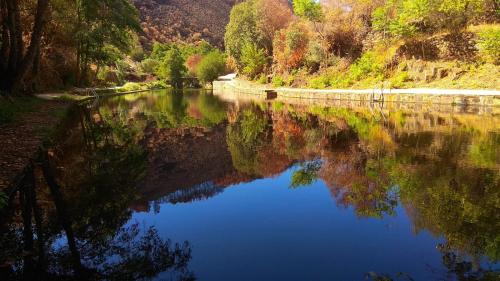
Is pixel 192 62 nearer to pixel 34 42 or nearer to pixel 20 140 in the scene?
pixel 34 42

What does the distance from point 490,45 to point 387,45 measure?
425 inches

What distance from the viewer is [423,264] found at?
18.5ft

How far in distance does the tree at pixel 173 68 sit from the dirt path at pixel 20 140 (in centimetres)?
6801

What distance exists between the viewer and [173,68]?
8519 centimetres

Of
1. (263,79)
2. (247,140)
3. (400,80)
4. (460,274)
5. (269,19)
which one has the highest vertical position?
(269,19)

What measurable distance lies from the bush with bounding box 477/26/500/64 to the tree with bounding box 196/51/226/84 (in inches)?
2123

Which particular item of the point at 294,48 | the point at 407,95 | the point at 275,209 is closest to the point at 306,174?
the point at 275,209

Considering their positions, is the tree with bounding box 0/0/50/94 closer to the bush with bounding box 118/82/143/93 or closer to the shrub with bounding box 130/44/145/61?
the bush with bounding box 118/82/143/93

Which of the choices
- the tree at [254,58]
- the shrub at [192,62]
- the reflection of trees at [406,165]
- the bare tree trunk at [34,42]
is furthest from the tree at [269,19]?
the bare tree trunk at [34,42]

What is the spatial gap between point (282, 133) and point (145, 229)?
11.2 metres

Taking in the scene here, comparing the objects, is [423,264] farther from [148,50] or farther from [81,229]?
[148,50]

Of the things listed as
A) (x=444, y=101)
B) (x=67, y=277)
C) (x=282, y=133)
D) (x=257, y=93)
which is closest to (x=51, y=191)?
(x=67, y=277)

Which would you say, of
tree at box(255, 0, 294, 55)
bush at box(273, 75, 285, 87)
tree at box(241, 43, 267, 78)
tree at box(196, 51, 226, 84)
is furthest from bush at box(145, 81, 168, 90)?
bush at box(273, 75, 285, 87)

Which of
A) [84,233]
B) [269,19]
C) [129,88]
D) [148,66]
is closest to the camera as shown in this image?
[84,233]
